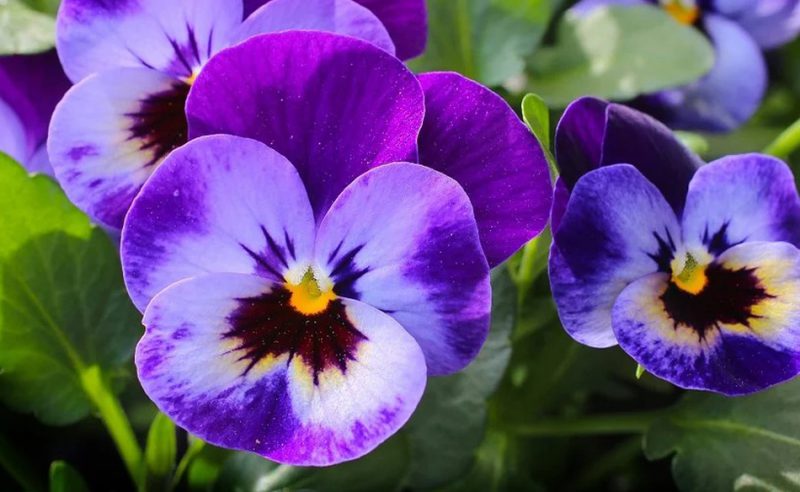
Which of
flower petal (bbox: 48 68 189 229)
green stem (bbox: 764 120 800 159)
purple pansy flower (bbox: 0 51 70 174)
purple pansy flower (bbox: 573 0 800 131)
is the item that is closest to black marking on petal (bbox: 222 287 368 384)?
flower petal (bbox: 48 68 189 229)

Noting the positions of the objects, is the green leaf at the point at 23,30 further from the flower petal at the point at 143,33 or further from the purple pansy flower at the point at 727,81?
the purple pansy flower at the point at 727,81

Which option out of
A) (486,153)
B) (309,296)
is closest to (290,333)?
(309,296)

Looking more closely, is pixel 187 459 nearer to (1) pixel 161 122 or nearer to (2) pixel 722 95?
(1) pixel 161 122

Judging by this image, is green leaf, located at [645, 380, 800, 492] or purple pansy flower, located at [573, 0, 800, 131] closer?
green leaf, located at [645, 380, 800, 492]

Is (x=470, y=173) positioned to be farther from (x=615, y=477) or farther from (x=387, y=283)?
(x=615, y=477)

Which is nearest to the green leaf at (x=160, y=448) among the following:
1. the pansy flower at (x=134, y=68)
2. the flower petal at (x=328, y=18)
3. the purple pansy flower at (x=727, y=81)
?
the pansy flower at (x=134, y=68)

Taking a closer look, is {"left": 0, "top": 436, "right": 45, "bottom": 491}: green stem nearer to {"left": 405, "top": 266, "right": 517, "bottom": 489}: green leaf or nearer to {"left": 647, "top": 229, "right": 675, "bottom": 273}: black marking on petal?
{"left": 405, "top": 266, "right": 517, "bottom": 489}: green leaf

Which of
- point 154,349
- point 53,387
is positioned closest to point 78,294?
point 53,387
